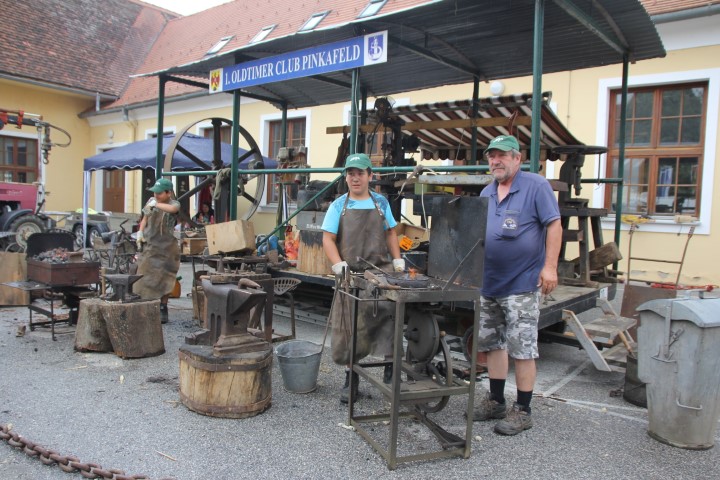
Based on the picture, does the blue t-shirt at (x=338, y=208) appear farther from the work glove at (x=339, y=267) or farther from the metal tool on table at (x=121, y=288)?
the metal tool on table at (x=121, y=288)

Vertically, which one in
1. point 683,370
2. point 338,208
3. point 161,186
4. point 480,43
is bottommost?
point 683,370

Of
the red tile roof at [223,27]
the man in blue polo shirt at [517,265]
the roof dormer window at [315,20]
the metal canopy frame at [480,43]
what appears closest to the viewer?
the man in blue polo shirt at [517,265]

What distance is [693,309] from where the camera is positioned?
333 centimetres

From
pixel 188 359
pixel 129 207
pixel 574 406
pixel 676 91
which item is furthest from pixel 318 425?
pixel 129 207

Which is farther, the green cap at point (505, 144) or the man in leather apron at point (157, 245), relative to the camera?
the man in leather apron at point (157, 245)

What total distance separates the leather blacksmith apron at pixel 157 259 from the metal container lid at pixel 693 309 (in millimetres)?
4955

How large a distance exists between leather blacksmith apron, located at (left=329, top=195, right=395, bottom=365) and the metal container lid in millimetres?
1666

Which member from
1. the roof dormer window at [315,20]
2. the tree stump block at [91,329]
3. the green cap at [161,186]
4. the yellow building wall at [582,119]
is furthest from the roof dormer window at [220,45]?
the tree stump block at [91,329]

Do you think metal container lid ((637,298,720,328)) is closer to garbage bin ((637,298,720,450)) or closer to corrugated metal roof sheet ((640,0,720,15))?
garbage bin ((637,298,720,450))

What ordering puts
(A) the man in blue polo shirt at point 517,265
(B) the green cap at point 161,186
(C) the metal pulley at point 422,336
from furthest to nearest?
(B) the green cap at point 161,186 → (A) the man in blue polo shirt at point 517,265 → (C) the metal pulley at point 422,336

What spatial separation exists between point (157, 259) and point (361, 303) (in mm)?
3452

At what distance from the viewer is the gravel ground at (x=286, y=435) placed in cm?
308

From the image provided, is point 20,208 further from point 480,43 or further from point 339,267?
point 339,267

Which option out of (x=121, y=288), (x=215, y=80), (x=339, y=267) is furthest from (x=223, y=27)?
(x=339, y=267)
